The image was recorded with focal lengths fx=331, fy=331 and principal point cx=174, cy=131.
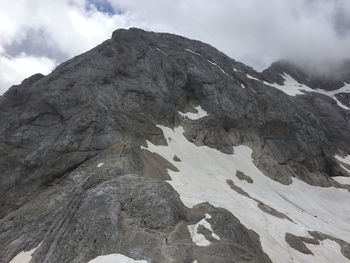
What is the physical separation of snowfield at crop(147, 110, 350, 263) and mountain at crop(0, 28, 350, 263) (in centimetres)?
28

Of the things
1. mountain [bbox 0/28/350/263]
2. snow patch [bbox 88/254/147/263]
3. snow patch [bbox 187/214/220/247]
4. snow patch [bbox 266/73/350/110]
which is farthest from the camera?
snow patch [bbox 266/73/350/110]

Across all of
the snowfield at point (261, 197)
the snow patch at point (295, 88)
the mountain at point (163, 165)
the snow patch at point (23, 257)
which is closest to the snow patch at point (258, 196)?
the snowfield at point (261, 197)

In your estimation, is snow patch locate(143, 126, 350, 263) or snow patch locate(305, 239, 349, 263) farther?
snow patch locate(143, 126, 350, 263)

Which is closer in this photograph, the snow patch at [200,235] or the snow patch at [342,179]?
the snow patch at [200,235]

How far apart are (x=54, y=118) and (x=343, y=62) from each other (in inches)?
6519

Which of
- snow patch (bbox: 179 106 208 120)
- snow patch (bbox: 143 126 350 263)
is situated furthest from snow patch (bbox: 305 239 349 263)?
snow patch (bbox: 179 106 208 120)

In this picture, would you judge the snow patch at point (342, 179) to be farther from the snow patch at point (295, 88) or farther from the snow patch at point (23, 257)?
the snow patch at point (23, 257)

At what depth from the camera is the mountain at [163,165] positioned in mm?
24953

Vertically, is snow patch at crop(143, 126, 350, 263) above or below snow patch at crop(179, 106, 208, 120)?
below

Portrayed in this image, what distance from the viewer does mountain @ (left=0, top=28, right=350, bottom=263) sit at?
81.9ft

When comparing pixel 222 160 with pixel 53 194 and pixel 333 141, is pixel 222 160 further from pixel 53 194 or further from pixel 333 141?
pixel 333 141

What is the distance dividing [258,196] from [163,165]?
1667 centimetres

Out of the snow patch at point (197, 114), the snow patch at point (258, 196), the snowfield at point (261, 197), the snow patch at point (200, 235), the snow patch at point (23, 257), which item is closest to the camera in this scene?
the snow patch at point (200, 235)

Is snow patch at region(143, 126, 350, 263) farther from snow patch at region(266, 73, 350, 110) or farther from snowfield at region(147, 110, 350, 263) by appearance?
snow patch at region(266, 73, 350, 110)
